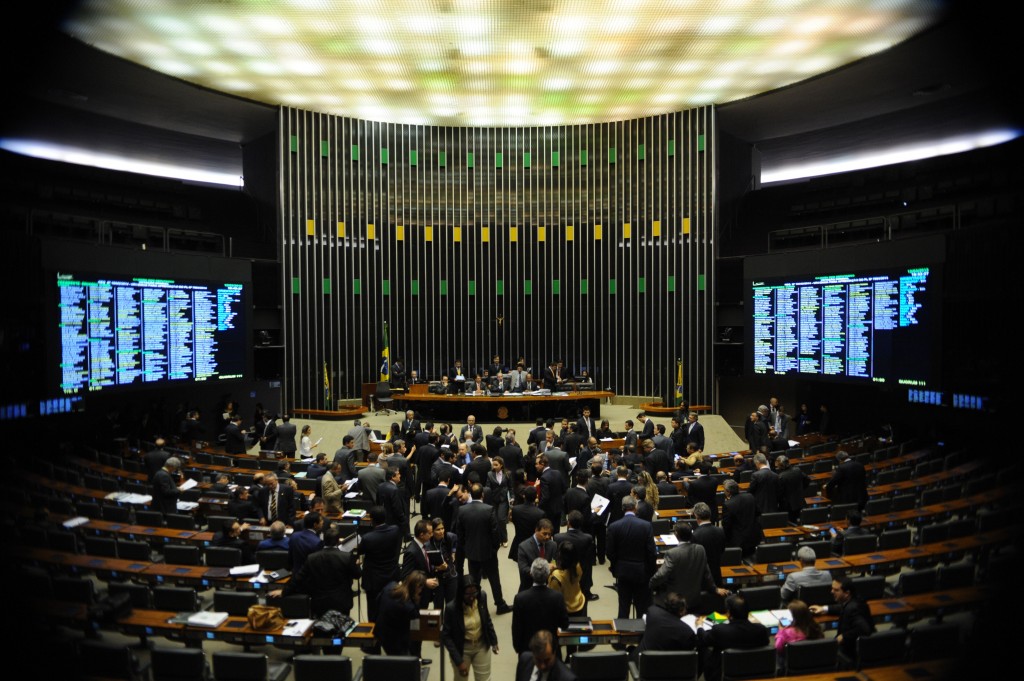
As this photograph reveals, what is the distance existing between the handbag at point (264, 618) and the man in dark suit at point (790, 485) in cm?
612

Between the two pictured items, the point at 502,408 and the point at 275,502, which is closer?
the point at 275,502

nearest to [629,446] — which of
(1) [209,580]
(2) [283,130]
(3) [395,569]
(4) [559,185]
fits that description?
(3) [395,569]

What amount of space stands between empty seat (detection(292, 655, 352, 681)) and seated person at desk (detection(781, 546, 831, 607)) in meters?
3.68

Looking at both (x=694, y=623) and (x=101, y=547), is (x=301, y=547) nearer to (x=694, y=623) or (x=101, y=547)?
(x=101, y=547)

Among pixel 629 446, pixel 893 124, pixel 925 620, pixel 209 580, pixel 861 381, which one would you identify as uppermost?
pixel 893 124

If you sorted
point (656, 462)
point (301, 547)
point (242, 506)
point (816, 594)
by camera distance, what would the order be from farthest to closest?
point (656, 462) → point (242, 506) → point (301, 547) → point (816, 594)

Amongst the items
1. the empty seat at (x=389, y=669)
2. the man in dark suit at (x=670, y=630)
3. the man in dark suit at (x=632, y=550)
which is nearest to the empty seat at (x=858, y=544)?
the man in dark suit at (x=632, y=550)

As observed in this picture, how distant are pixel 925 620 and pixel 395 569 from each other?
16.2 ft

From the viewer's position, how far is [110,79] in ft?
48.0

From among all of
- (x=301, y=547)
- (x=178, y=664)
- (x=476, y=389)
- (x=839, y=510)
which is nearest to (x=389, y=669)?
(x=178, y=664)

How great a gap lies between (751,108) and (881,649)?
1603 centimetres

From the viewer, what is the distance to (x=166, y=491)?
841 centimetres

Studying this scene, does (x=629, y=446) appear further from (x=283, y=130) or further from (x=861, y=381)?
(x=283, y=130)

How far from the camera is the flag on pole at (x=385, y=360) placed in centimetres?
1898
